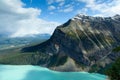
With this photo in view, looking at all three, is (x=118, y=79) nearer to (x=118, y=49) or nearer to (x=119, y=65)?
(x=119, y=65)

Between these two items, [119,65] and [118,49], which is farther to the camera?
[119,65]

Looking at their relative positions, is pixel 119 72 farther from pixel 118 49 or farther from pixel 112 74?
pixel 118 49

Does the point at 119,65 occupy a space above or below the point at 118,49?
below

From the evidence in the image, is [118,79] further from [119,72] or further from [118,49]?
[118,49]

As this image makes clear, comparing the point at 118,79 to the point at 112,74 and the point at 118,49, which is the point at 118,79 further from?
the point at 118,49

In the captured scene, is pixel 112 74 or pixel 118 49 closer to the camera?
pixel 118 49

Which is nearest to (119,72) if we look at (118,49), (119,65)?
(119,65)

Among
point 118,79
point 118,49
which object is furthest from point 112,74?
point 118,49
